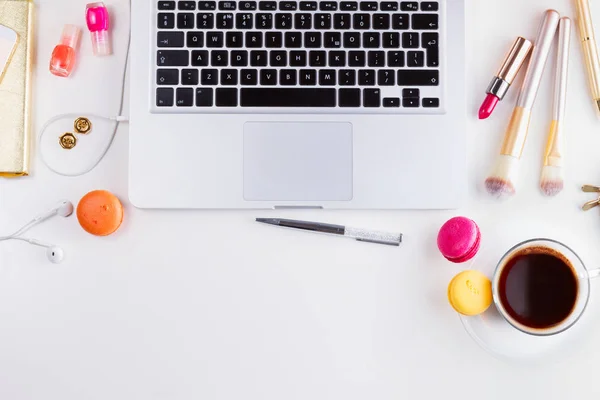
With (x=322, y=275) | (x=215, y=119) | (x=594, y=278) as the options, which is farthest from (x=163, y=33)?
(x=594, y=278)

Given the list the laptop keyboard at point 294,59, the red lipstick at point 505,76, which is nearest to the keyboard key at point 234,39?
the laptop keyboard at point 294,59

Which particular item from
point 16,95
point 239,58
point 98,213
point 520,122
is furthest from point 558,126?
point 16,95

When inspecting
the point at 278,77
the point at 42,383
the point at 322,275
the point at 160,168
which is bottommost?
the point at 42,383

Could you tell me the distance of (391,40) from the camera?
0.70m

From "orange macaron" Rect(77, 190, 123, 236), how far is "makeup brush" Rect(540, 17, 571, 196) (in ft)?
1.76

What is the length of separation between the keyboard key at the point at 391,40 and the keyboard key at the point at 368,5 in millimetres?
35

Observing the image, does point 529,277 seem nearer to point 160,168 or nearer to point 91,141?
point 160,168

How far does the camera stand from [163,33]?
70cm

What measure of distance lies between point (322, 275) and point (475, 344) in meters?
0.21

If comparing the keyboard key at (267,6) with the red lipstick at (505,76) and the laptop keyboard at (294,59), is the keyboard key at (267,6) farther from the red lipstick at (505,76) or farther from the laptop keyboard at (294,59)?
the red lipstick at (505,76)

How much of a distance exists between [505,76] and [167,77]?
0.42 meters

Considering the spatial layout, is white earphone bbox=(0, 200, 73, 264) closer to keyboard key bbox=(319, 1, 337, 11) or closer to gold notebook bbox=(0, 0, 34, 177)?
gold notebook bbox=(0, 0, 34, 177)

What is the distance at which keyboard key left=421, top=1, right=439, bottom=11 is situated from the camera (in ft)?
2.32

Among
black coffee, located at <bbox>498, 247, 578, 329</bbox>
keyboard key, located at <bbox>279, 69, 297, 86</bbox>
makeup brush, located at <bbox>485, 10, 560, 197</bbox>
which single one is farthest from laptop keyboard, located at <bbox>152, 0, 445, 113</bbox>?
black coffee, located at <bbox>498, 247, 578, 329</bbox>
